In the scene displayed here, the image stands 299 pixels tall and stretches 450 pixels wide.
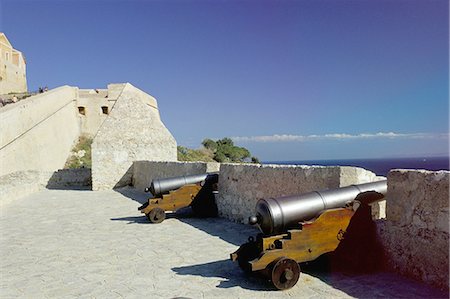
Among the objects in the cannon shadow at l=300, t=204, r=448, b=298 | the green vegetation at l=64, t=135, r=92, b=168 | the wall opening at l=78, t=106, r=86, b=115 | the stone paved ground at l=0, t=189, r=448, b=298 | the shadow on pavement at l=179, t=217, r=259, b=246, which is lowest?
the stone paved ground at l=0, t=189, r=448, b=298

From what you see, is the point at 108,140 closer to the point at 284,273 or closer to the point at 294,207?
the point at 294,207

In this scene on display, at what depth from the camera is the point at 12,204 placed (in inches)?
368

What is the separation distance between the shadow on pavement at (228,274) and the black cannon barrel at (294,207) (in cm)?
46

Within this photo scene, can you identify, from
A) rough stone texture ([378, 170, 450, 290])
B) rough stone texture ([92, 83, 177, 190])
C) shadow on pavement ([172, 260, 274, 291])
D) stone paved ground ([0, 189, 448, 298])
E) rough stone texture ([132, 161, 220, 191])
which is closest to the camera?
rough stone texture ([378, 170, 450, 290])

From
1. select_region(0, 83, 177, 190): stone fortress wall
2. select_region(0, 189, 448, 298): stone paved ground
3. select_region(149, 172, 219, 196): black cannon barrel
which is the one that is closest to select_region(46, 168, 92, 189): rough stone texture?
select_region(0, 83, 177, 190): stone fortress wall

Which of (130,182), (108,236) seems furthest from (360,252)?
(130,182)

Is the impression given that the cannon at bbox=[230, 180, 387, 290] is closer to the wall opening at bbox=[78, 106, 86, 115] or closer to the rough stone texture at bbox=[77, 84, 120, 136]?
the rough stone texture at bbox=[77, 84, 120, 136]

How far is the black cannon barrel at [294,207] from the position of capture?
3250 millimetres

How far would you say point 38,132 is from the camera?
54.6 ft

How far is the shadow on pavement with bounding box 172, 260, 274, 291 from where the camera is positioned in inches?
125

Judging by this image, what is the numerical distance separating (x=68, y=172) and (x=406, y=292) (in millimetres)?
14035

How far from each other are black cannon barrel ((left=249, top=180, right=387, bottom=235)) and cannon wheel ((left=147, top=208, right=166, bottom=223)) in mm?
3252

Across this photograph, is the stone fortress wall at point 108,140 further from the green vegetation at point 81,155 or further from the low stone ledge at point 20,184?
the green vegetation at point 81,155

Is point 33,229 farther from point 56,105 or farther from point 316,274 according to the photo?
point 56,105
